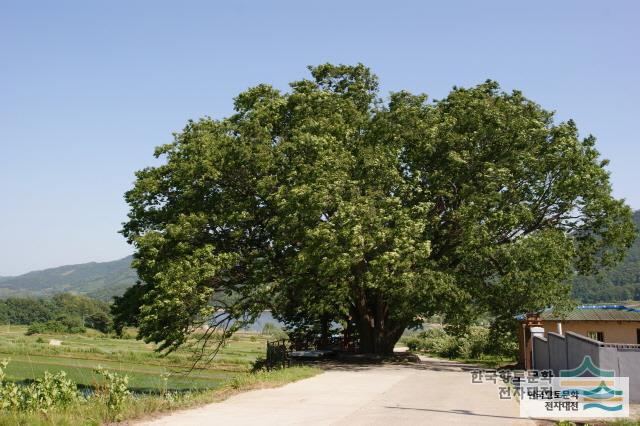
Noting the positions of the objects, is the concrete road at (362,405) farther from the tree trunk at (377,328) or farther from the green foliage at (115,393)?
the tree trunk at (377,328)

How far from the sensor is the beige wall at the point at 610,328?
3219 centimetres

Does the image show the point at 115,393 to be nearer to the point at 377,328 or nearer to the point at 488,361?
the point at 377,328

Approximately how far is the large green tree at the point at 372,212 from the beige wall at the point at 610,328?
4450 mm

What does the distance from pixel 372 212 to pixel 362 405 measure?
11.1 meters

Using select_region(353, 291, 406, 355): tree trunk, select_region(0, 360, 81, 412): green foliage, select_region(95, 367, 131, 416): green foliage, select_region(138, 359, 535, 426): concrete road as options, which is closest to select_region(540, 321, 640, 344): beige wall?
select_region(353, 291, 406, 355): tree trunk

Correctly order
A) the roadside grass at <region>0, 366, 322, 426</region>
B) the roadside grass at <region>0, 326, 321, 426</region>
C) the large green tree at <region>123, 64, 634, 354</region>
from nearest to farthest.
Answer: the roadside grass at <region>0, 366, 322, 426</region>
the roadside grass at <region>0, 326, 321, 426</region>
the large green tree at <region>123, 64, 634, 354</region>

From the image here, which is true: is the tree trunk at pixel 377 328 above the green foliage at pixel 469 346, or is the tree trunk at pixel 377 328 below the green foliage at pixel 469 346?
above

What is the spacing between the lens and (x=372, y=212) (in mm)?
24188

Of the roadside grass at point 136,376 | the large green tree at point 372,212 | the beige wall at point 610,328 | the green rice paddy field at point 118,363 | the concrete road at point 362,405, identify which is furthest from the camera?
the green rice paddy field at point 118,363

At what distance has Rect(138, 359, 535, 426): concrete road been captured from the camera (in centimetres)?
1189

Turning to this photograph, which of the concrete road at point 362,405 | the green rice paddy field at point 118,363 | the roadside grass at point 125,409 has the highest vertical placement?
the roadside grass at point 125,409

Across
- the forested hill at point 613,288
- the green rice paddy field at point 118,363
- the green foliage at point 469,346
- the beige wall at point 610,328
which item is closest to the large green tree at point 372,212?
the beige wall at point 610,328

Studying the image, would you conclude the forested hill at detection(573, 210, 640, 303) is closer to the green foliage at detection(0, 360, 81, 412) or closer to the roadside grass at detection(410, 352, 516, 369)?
the roadside grass at detection(410, 352, 516, 369)

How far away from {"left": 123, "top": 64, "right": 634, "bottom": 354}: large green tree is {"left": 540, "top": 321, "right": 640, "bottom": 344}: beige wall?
14.6ft
